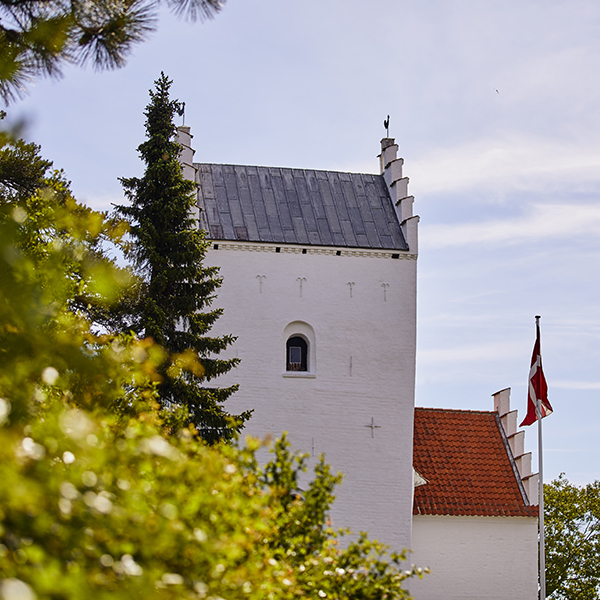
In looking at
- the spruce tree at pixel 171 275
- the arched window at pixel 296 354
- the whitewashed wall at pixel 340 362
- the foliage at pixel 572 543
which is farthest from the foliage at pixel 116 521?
the foliage at pixel 572 543

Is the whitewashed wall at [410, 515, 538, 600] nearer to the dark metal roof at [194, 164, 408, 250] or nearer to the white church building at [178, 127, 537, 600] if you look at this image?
the white church building at [178, 127, 537, 600]

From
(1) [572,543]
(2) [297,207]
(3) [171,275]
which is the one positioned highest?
(2) [297,207]

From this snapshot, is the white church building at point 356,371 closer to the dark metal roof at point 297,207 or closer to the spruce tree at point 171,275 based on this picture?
the dark metal roof at point 297,207

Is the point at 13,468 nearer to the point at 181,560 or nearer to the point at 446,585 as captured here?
the point at 181,560

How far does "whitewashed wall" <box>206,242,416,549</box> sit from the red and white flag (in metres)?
2.84

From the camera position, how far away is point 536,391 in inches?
718

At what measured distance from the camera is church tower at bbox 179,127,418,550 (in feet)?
55.9

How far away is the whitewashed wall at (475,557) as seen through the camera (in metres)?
17.8

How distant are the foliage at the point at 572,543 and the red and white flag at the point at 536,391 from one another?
10256 millimetres

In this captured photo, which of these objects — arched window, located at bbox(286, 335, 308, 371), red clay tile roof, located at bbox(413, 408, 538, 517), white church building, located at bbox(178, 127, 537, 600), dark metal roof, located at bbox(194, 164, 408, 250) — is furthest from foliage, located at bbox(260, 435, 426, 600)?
red clay tile roof, located at bbox(413, 408, 538, 517)

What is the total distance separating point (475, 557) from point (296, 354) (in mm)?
5937

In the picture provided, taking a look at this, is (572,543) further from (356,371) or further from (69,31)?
(69,31)

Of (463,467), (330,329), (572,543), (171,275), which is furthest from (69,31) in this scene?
(572,543)

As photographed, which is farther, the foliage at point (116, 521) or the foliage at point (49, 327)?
the foliage at point (49, 327)
